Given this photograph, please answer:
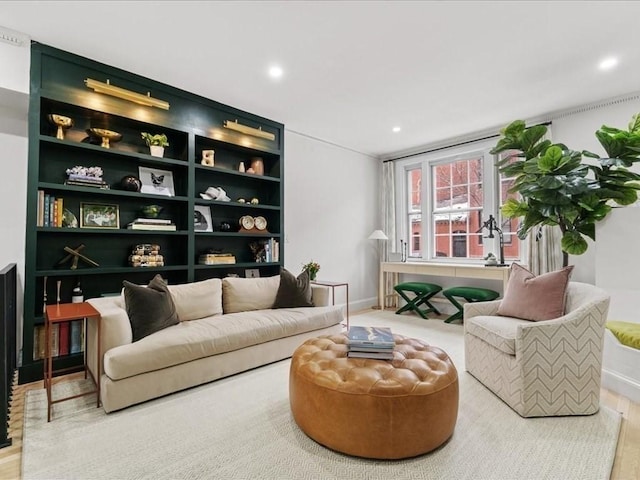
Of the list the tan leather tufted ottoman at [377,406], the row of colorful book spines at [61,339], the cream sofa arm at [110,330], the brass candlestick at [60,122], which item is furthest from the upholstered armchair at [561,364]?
the brass candlestick at [60,122]

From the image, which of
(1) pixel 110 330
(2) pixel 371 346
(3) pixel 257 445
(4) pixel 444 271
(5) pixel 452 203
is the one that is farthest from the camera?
(5) pixel 452 203

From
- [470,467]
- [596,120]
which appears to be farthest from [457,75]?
[470,467]

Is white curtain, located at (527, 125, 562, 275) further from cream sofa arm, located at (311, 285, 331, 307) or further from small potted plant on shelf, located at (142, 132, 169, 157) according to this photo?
small potted plant on shelf, located at (142, 132, 169, 157)

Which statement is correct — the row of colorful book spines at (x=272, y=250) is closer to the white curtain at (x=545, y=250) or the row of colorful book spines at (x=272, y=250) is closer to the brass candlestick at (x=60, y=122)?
the brass candlestick at (x=60, y=122)

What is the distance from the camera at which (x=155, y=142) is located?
3268 mm

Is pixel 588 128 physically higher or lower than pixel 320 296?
higher

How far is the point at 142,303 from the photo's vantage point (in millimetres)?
2445

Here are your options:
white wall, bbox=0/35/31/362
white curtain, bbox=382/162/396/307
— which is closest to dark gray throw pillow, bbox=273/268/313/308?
white wall, bbox=0/35/31/362

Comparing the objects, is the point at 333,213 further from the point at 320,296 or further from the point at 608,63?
the point at 608,63

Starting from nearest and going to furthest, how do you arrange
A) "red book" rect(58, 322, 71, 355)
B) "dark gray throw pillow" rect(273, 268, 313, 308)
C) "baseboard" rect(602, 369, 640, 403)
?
"baseboard" rect(602, 369, 640, 403) < "red book" rect(58, 322, 71, 355) < "dark gray throw pillow" rect(273, 268, 313, 308)

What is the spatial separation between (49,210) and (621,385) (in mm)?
4573

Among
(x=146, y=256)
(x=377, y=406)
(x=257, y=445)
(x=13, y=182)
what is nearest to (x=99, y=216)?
(x=146, y=256)

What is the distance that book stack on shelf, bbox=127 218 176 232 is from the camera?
10.3ft

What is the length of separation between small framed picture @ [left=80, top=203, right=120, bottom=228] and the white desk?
3734 mm
